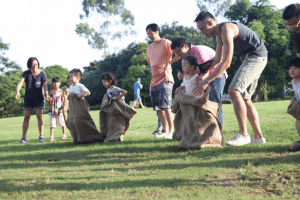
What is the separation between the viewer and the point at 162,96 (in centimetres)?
712

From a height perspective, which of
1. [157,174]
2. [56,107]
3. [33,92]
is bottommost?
[157,174]

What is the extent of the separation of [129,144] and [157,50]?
7.92 feet

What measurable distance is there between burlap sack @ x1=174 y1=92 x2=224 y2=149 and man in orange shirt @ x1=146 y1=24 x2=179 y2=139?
2.07m

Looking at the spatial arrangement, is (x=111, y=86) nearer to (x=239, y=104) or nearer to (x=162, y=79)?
(x=162, y=79)

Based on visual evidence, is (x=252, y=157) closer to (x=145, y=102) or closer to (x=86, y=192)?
(x=86, y=192)

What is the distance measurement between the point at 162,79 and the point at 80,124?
214cm

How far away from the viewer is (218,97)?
5.88 m

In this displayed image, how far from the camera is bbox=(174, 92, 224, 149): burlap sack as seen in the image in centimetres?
494

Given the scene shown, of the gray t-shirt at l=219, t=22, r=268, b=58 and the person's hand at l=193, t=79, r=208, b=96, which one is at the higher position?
the gray t-shirt at l=219, t=22, r=268, b=58

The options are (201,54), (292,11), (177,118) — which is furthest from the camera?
(201,54)

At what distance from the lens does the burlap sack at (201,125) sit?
494cm

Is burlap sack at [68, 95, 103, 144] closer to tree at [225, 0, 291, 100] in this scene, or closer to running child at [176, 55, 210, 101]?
running child at [176, 55, 210, 101]

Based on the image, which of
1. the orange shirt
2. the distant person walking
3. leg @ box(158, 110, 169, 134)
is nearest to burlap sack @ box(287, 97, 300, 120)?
the distant person walking

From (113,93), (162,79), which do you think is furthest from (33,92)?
(162,79)
